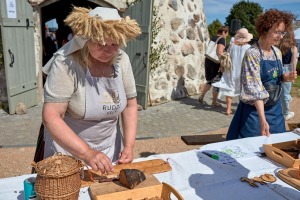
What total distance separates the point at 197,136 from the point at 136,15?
2650mm

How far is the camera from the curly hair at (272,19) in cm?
236

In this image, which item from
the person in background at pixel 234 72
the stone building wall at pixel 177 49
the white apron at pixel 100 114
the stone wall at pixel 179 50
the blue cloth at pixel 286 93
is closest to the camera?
the white apron at pixel 100 114

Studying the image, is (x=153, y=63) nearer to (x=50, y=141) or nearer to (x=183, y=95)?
(x=183, y=95)

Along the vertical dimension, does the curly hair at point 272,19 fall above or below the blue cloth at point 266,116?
above

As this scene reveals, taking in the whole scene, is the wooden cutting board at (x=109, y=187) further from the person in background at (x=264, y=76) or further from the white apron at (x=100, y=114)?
the person in background at (x=264, y=76)

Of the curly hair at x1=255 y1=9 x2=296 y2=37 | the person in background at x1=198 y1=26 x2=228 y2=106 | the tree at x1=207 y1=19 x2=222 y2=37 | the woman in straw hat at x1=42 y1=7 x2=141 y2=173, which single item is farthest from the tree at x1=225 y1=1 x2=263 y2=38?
the woman in straw hat at x1=42 y1=7 x2=141 y2=173

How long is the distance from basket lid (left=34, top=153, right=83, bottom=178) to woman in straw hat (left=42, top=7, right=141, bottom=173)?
244 mm

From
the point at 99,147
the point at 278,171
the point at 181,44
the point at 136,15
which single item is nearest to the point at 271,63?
the point at 278,171

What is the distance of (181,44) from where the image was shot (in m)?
6.92

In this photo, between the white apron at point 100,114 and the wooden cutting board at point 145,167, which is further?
the white apron at point 100,114

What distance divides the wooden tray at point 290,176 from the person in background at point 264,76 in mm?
706

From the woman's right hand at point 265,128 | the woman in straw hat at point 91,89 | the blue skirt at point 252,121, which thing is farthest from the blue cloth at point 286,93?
the woman in straw hat at point 91,89

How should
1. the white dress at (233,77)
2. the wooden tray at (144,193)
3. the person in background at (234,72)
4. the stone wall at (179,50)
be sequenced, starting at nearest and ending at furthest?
the wooden tray at (144,193) → the person in background at (234,72) → the white dress at (233,77) → the stone wall at (179,50)

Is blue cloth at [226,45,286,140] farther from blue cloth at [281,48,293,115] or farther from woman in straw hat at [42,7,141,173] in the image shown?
blue cloth at [281,48,293,115]
